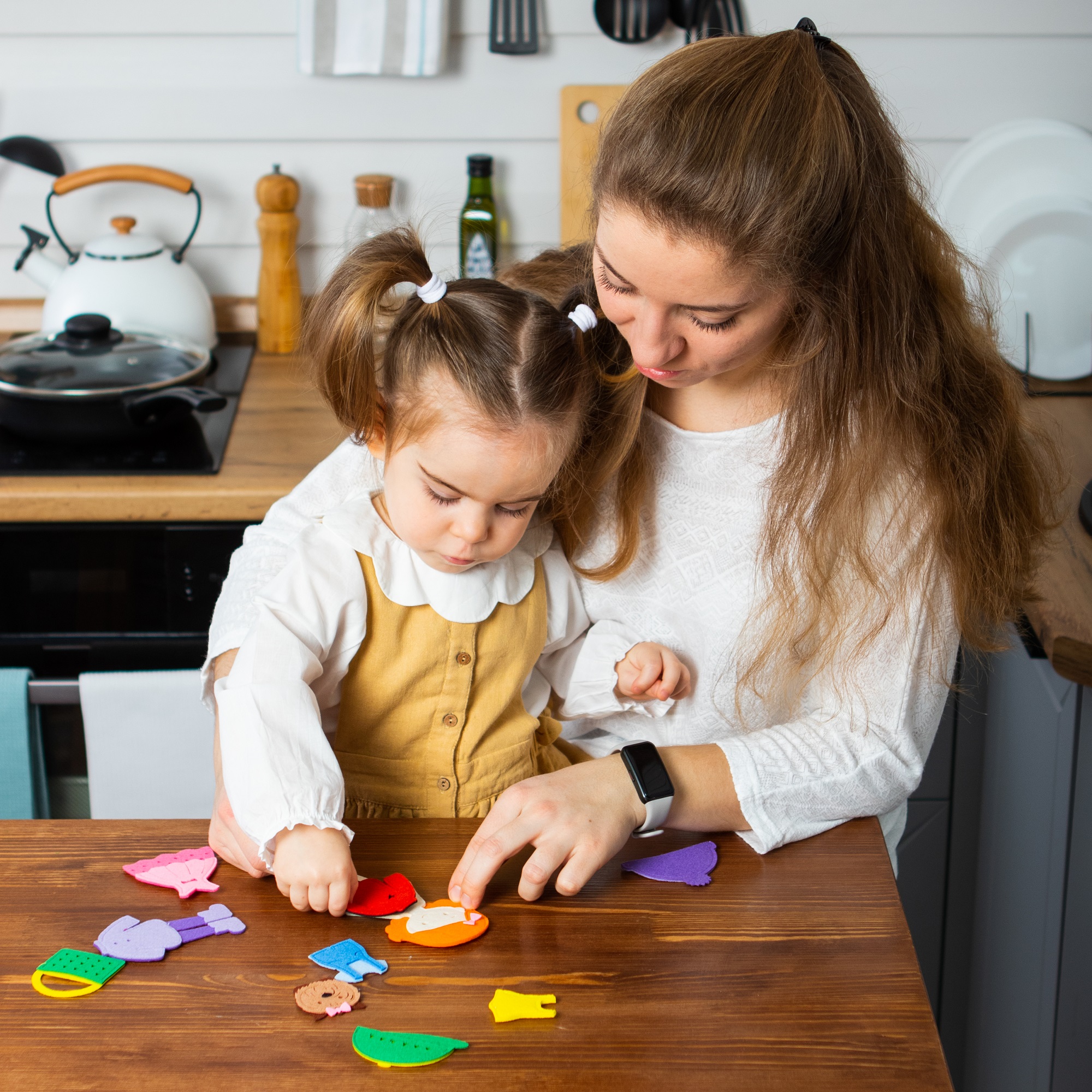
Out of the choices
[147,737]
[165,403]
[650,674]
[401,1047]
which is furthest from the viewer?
[165,403]

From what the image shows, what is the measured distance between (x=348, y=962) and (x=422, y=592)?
383 millimetres

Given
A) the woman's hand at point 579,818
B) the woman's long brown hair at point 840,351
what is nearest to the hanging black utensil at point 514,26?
the woman's long brown hair at point 840,351

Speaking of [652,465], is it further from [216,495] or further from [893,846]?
[216,495]

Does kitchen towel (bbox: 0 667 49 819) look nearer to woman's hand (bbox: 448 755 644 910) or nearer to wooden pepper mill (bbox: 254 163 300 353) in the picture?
wooden pepper mill (bbox: 254 163 300 353)

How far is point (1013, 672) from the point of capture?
154 centimetres

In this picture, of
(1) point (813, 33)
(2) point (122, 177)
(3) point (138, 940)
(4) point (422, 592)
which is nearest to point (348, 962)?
(3) point (138, 940)

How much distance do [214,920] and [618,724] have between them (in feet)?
1.89

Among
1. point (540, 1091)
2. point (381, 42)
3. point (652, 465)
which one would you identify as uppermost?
point (381, 42)

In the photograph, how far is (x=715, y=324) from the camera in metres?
0.95

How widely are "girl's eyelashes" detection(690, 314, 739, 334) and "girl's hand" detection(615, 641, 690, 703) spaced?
1.17 ft

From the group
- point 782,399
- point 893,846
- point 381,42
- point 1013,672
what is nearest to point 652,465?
point 782,399

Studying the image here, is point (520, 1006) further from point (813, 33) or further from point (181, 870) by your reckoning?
point (813, 33)

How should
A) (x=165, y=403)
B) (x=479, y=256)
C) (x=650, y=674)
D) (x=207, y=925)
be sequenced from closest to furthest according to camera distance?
(x=207, y=925)
(x=650, y=674)
(x=165, y=403)
(x=479, y=256)

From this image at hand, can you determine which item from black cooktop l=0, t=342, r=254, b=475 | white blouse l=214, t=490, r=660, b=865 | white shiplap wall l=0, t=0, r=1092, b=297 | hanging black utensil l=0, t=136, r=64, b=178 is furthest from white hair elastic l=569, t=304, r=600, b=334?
hanging black utensil l=0, t=136, r=64, b=178
